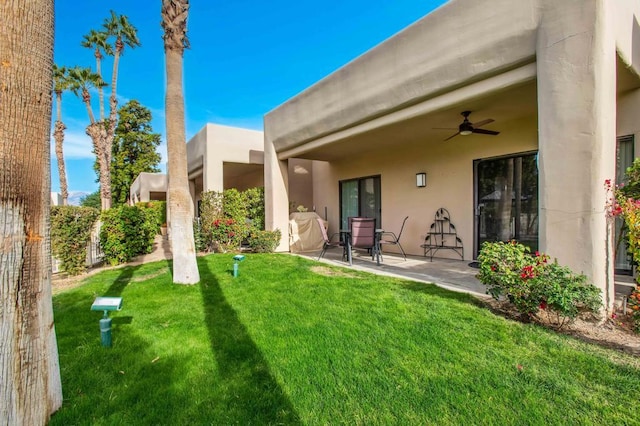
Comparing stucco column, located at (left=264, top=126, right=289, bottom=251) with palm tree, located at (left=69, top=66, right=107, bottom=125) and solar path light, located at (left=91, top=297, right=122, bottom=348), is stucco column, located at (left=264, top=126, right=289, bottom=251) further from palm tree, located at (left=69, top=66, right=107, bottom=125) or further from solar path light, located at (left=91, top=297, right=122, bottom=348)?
palm tree, located at (left=69, top=66, right=107, bottom=125)

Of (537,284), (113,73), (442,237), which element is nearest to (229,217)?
(442,237)

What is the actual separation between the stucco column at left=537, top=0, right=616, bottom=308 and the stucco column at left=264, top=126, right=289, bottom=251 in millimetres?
6620

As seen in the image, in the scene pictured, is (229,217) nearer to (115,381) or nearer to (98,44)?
(115,381)

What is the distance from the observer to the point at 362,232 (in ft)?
21.5

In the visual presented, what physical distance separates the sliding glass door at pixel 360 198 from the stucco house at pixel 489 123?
0.20ft

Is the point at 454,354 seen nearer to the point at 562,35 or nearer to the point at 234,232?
the point at 562,35

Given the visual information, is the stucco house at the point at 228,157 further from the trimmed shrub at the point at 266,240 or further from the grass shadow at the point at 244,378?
the grass shadow at the point at 244,378

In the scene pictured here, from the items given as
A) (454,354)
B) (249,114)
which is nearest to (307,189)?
(249,114)

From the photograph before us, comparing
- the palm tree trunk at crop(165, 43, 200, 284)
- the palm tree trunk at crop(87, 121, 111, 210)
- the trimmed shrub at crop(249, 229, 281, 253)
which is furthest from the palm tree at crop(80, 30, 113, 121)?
the palm tree trunk at crop(165, 43, 200, 284)

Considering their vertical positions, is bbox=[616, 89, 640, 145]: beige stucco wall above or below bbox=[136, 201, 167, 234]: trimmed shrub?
above

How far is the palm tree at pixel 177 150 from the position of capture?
16.6ft

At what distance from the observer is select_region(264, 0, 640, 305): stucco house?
3080 mm

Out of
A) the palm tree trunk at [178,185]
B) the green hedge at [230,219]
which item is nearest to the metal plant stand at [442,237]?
the green hedge at [230,219]

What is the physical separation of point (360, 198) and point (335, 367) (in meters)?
7.67
